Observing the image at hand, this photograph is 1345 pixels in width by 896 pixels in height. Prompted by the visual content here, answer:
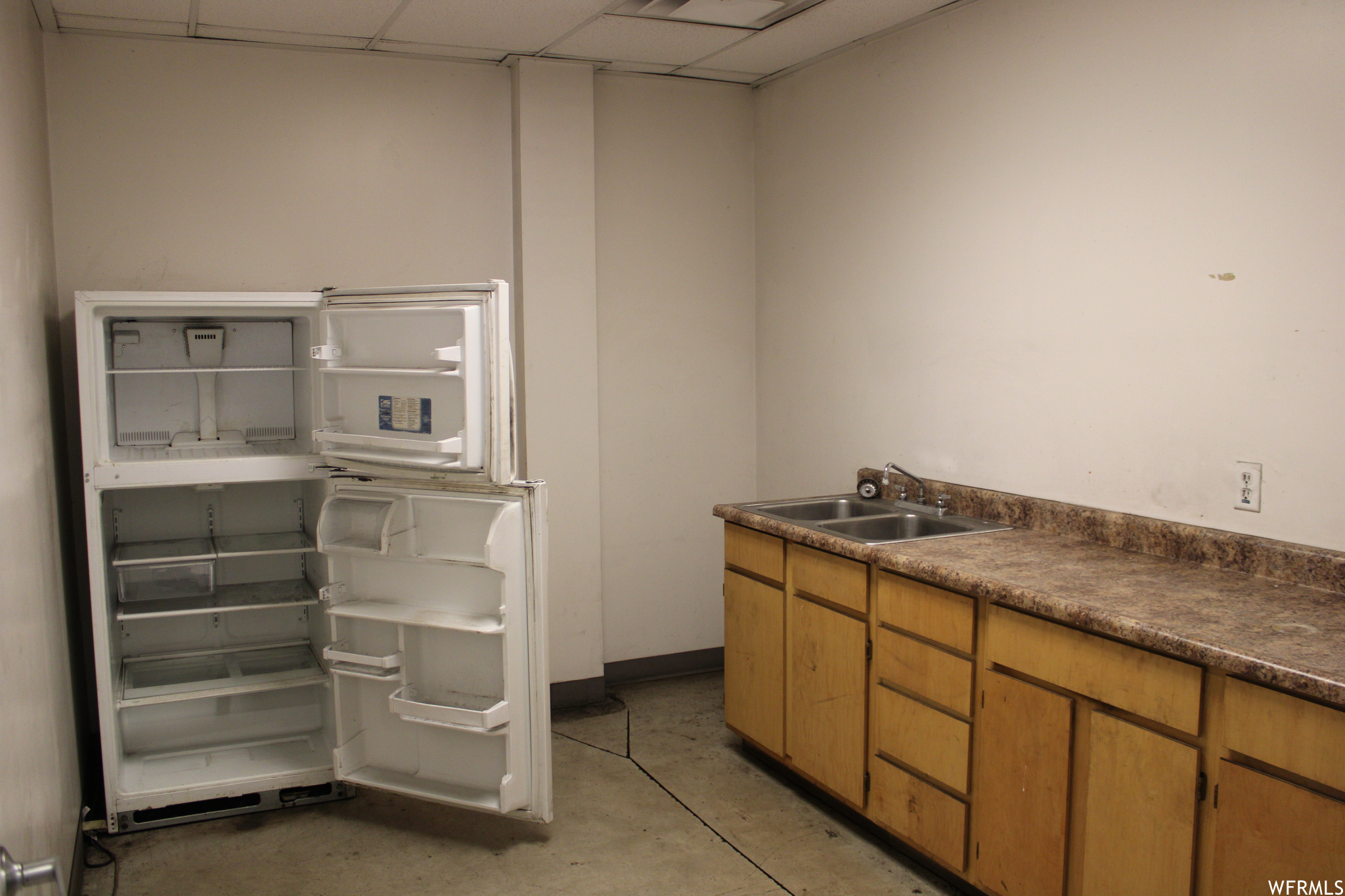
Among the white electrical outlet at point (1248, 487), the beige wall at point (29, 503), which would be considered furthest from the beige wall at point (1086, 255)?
the beige wall at point (29, 503)

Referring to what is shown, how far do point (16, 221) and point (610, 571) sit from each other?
268 centimetres

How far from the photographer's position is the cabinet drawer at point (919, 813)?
2602 mm

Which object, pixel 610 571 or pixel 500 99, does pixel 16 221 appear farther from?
pixel 610 571

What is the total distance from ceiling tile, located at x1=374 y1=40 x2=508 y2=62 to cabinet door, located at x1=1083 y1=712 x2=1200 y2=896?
3308 mm

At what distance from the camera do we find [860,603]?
2934mm

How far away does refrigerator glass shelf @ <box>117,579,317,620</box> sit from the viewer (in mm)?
3281

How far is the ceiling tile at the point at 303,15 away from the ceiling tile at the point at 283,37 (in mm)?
40

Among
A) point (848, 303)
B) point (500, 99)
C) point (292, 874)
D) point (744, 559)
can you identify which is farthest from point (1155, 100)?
point (292, 874)

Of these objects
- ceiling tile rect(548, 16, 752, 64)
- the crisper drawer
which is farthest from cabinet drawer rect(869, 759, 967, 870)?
ceiling tile rect(548, 16, 752, 64)

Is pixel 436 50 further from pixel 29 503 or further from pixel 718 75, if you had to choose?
pixel 29 503

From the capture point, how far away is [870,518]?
339 cm

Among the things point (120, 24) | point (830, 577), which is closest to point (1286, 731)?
point (830, 577)

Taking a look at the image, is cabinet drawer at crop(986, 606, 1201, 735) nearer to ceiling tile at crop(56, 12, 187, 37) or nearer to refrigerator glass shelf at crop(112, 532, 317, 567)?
refrigerator glass shelf at crop(112, 532, 317, 567)

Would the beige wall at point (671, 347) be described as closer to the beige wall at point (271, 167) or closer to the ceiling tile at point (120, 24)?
the beige wall at point (271, 167)
